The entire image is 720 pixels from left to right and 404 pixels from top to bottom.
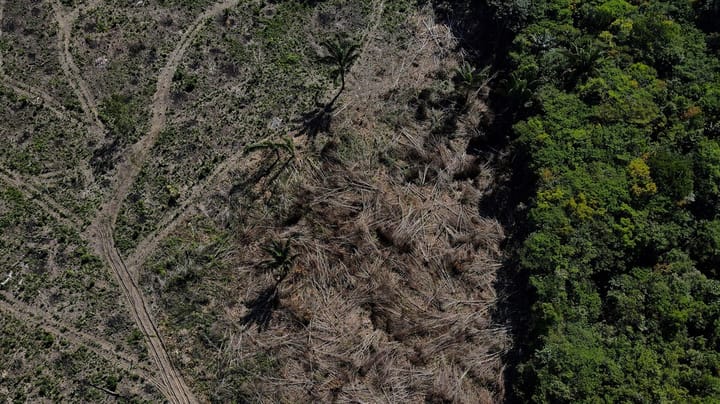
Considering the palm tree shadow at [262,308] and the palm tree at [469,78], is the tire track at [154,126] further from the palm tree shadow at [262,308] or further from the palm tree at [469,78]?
the palm tree at [469,78]

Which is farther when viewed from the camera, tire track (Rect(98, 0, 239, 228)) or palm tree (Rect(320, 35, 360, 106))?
palm tree (Rect(320, 35, 360, 106))

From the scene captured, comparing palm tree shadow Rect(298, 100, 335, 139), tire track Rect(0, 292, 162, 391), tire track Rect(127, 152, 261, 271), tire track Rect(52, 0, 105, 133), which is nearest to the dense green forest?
palm tree shadow Rect(298, 100, 335, 139)

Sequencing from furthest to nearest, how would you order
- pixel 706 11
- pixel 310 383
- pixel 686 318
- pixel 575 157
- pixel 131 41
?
1. pixel 131 41
2. pixel 706 11
3. pixel 575 157
4. pixel 310 383
5. pixel 686 318

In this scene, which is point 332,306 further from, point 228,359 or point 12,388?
point 12,388

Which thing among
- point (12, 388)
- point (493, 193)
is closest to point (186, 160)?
point (12, 388)

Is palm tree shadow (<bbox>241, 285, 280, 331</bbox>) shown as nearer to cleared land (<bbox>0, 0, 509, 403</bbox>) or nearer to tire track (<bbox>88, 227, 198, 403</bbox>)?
cleared land (<bbox>0, 0, 509, 403</bbox>)
